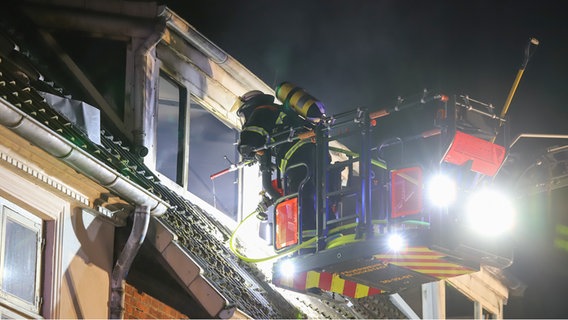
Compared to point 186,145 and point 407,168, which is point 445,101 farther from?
point 186,145

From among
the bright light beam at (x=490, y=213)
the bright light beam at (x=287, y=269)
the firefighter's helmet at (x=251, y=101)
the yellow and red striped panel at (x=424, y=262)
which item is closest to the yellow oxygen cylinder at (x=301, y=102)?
the firefighter's helmet at (x=251, y=101)

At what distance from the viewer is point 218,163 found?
43.9 ft

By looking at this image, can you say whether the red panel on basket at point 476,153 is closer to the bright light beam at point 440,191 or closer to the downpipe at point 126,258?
the bright light beam at point 440,191

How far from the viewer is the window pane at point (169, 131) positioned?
39.6 ft

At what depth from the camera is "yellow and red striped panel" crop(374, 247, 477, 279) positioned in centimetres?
941

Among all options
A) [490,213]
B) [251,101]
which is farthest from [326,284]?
[251,101]

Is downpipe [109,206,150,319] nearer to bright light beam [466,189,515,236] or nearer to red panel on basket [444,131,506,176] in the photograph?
red panel on basket [444,131,506,176]

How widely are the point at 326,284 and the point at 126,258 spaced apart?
2274 millimetres

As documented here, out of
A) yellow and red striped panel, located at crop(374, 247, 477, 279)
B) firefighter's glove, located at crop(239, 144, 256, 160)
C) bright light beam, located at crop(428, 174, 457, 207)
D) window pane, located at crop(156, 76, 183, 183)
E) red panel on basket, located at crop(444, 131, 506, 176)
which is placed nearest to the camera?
bright light beam, located at crop(428, 174, 457, 207)

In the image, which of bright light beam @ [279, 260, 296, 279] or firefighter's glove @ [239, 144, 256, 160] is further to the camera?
firefighter's glove @ [239, 144, 256, 160]

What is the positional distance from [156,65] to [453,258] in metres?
4.15

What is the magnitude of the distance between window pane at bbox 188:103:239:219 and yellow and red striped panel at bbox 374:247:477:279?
11.6 feet

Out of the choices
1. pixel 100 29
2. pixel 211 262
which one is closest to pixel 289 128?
pixel 211 262

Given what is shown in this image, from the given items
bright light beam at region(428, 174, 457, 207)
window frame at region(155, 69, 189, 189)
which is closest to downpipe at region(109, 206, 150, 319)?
bright light beam at region(428, 174, 457, 207)
